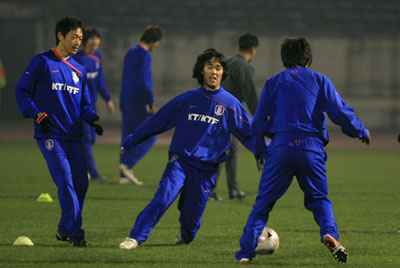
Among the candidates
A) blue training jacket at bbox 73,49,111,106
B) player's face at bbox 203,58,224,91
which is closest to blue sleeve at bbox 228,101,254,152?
player's face at bbox 203,58,224,91

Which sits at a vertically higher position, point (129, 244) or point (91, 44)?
point (91, 44)

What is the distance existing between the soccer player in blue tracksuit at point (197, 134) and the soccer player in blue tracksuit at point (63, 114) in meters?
0.49

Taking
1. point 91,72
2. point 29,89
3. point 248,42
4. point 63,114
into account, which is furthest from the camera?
point 91,72

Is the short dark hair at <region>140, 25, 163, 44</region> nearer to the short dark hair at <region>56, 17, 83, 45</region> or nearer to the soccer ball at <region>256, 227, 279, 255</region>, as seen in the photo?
the short dark hair at <region>56, 17, 83, 45</region>

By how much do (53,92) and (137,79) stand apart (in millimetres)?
5042

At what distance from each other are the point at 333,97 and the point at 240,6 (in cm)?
2148

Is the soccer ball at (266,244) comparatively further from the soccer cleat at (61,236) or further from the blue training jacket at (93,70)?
the blue training jacket at (93,70)

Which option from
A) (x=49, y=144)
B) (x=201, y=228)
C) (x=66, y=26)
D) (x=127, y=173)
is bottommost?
(x=127, y=173)

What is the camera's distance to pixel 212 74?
7.00 meters

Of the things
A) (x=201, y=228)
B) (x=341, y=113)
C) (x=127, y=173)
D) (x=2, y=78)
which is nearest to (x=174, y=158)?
(x=201, y=228)

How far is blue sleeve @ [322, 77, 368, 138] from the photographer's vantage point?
6.05 metres

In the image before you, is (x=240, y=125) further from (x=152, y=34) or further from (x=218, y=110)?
(x=152, y=34)

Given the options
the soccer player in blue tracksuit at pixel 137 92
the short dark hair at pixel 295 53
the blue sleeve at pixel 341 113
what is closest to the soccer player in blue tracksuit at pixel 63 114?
the short dark hair at pixel 295 53

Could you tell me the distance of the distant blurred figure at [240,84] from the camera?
10.1 meters
